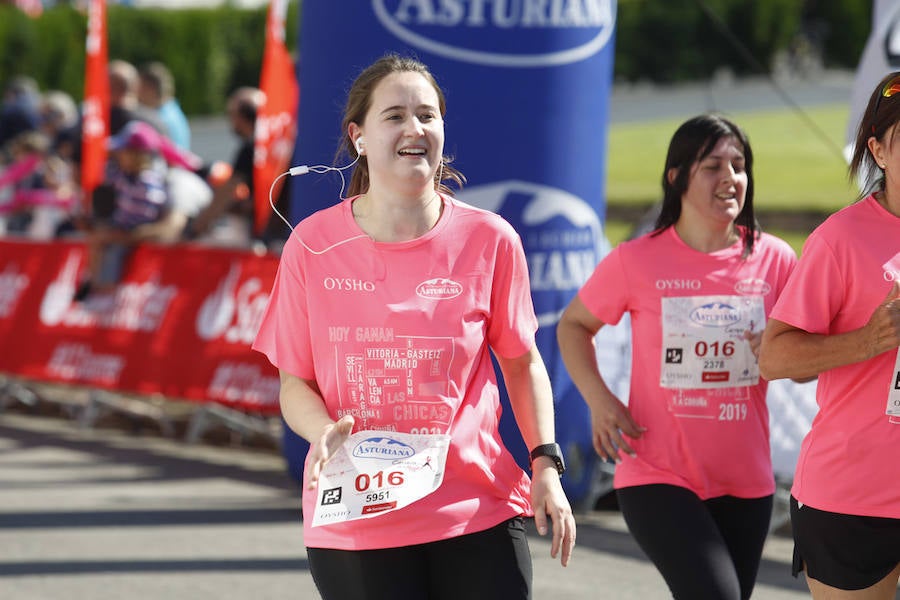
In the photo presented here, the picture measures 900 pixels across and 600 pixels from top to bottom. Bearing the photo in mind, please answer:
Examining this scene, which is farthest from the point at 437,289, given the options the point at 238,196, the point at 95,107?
the point at 95,107

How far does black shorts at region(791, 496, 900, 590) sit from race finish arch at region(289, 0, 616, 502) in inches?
154

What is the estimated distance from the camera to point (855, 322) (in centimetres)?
370

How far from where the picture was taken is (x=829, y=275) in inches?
145

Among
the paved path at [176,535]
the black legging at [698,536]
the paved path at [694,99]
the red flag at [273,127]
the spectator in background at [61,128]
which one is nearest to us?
the black legging at [698,536]

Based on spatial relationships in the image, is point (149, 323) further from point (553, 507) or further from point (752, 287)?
point (553, 507)

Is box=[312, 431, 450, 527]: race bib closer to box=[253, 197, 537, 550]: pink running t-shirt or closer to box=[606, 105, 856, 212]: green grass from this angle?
box=[253, 197, 537, 550]: pink running t-shirt

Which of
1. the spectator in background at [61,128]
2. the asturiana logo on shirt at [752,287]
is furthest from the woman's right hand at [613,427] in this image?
the spectator in background at [61,128]

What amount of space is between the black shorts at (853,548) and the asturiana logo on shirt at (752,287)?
114cm

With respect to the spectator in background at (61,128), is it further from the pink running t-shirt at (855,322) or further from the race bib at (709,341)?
the pink running t-shirt at (855,322)

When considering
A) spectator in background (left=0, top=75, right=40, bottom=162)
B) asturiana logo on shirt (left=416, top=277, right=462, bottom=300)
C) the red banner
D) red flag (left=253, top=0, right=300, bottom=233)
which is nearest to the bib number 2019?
asturiana logo on shirt (left=416, top=277, right=462, bottom=300)

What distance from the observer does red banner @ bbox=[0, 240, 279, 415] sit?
396 inches

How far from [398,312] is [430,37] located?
4.30 meters

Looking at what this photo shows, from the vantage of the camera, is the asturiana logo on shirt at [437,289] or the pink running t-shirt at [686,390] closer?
the asturiana logo on shirt at [437,289]

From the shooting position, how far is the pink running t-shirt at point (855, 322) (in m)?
3.66
